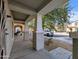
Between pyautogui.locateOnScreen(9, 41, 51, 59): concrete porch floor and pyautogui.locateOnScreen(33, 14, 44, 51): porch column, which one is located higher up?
pyautogui.locateOnScreen(33, 14, 44, 51): porch column

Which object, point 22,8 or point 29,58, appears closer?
point 29,58

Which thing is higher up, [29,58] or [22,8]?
[22,8]

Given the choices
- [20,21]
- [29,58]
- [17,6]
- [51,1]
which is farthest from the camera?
[20,21]

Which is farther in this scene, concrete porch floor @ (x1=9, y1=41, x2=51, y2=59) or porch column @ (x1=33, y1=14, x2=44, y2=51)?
porch column @ (x1=33, y1=14, x2=44, y2=51)

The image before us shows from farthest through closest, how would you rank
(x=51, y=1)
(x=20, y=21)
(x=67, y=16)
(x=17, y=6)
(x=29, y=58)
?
(x=20, y=21) < (x=67, y=16) < (x=17, y=6) < (x=29, y=58) < (x=51, y=1)

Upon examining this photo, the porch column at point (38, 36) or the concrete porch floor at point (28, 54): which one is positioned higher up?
the porch column at point (38, 36)

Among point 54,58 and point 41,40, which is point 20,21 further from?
point 54,58

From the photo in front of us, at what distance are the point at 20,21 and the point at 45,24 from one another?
12.8ft

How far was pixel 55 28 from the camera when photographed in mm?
9844

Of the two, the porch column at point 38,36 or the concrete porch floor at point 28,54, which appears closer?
the concrete porch floor at point 28,54

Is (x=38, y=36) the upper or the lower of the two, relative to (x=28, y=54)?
upper

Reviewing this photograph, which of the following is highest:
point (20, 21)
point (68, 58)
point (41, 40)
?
point (20, 21)

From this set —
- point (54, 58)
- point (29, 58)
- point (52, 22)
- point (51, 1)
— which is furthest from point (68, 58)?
point (52, 22)

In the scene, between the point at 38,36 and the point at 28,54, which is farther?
the point at 38,36
